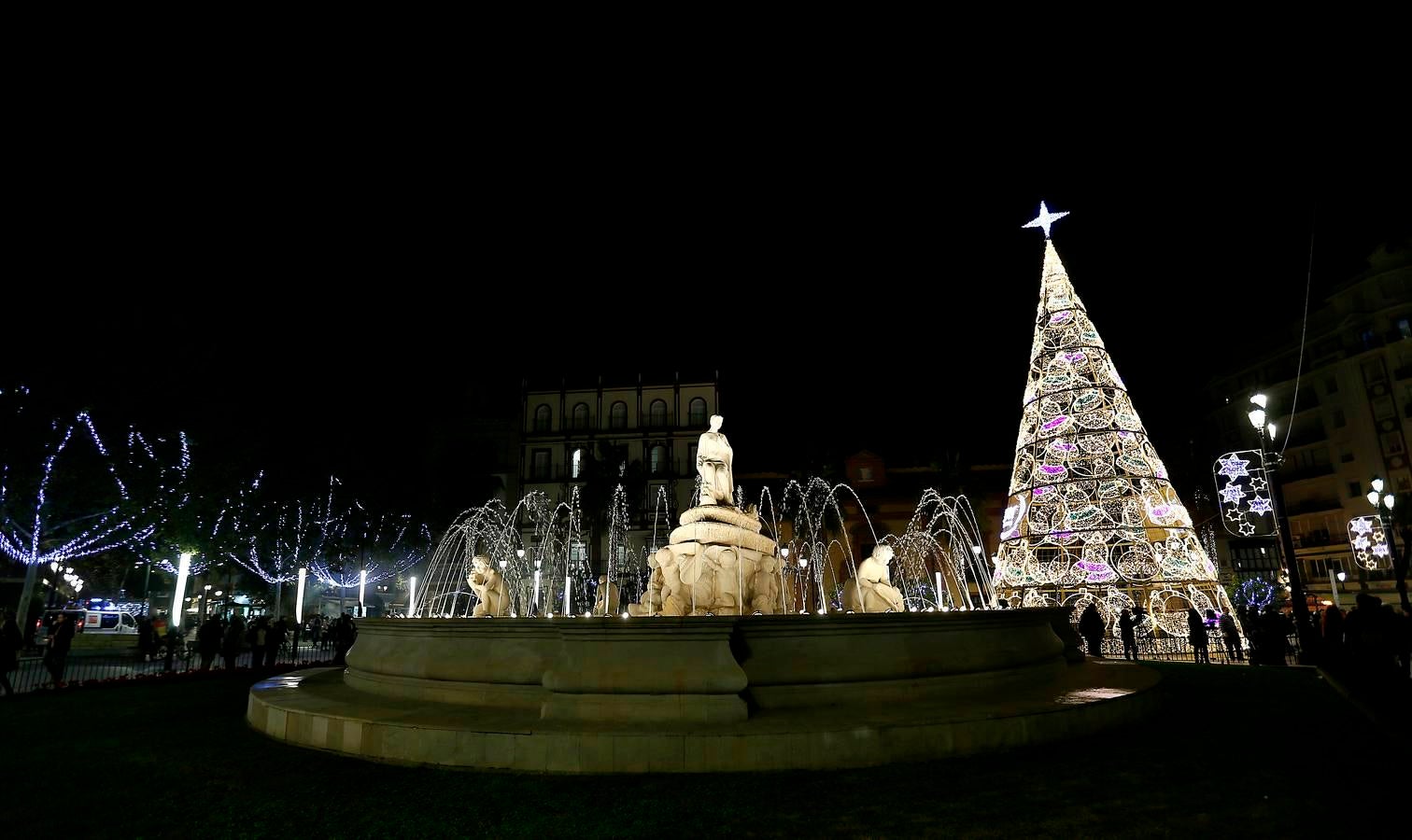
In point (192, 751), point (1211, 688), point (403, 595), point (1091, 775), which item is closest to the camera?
point (1091, 775)

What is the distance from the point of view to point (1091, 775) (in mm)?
6602

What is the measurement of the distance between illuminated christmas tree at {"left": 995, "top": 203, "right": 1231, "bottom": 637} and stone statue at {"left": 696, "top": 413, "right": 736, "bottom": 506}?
1215 cm

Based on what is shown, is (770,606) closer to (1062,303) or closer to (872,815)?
(872,815)

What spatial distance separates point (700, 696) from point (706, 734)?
731 millimetres

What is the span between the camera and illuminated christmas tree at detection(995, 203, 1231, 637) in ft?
65.1

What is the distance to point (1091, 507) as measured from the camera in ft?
66.2

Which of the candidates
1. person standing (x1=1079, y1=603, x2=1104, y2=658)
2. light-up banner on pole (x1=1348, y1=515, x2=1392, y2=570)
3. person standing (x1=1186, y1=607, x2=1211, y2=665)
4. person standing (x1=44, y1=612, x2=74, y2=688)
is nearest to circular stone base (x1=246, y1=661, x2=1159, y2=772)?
person standing (x1=1079, y1=603, x2=1104, y2=658)

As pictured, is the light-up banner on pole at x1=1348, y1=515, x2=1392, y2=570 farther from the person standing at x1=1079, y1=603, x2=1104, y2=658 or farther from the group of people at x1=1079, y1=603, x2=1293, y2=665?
the person standing at x1=1079, y1=603, x2=1104, y2=658

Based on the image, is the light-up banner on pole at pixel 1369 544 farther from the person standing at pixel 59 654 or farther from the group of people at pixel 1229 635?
the person standing at pixel 59 654

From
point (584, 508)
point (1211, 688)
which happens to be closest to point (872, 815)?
point (1211, 688)

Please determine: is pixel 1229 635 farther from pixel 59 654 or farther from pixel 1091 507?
pixel 59 654

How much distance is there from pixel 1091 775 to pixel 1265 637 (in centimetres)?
1316

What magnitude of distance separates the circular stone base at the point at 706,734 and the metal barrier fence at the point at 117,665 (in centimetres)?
1159

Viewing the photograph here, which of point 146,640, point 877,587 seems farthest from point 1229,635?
point 146,640
